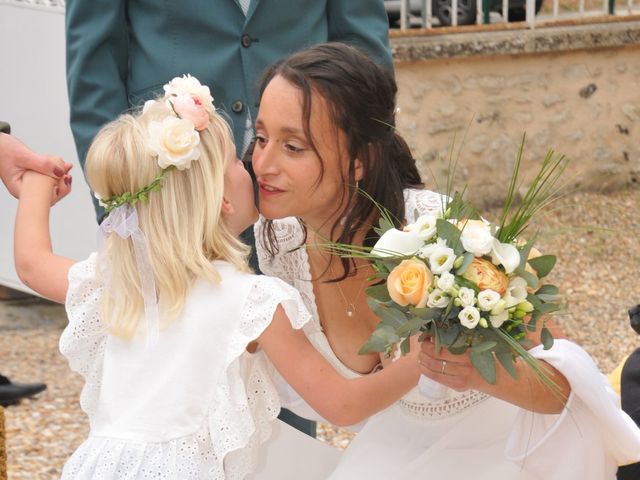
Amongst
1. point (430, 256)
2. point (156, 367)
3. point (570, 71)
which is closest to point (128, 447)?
point (156, 367)

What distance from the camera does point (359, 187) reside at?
2689 millimetres

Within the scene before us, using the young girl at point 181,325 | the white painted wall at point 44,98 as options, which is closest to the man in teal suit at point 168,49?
the young girl at point 181,325

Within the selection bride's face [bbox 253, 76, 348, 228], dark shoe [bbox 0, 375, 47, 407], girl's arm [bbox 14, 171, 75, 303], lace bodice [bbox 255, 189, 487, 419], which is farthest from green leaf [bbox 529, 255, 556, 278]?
dark shoe [bbox 0, 375, 47, 407]

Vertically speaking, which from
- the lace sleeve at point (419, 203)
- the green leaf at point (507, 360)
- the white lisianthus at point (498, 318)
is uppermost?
the white lisianthus at point (498, 318)

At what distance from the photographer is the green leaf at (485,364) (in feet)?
6.93

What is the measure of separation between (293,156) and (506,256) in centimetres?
64

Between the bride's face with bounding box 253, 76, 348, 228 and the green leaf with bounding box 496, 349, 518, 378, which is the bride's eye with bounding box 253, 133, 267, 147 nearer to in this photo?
the bride's face with bounding box 253, 76, 348, 228

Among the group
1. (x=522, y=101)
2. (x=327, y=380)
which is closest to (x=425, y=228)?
(x=327, y=380)

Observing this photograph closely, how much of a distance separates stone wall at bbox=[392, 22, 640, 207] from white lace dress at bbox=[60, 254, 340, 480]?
395 cm

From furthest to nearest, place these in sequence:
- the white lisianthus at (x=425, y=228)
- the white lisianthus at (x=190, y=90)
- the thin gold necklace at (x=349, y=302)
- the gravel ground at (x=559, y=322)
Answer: the gravel ground at (x=559, y=322)
the thin gold necklace at (x=349, y=302)
the white lisianthus at (x=190, y=90)
the white lisianthus at (x=425, y=228)

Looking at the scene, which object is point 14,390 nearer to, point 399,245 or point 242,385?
point 242,385

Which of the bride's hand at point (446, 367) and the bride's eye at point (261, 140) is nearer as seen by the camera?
the bride's hand at point (446, 367)

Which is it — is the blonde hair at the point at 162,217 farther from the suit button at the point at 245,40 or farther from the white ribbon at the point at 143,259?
the suit button at the point at 245,40

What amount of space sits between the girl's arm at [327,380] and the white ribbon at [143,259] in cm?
23
